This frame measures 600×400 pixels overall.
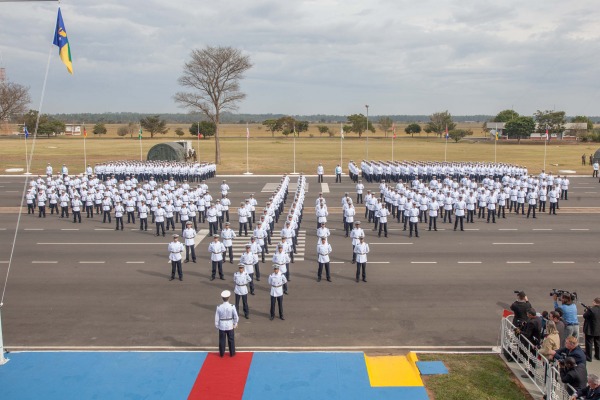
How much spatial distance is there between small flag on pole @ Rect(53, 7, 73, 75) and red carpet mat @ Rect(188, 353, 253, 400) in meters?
8.13

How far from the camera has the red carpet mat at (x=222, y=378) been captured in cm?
838

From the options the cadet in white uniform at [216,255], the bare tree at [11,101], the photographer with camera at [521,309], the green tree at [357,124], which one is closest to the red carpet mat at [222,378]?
the cadet in white uniform at [216,255]

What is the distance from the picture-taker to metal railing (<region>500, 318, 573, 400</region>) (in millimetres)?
7732

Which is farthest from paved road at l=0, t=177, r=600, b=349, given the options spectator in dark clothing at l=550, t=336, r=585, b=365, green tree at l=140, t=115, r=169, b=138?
green tree at l=140, t=115, r=169, b=138

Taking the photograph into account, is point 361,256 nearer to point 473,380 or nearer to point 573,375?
point 473,380

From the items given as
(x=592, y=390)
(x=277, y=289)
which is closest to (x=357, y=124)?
(x=277, y=289)

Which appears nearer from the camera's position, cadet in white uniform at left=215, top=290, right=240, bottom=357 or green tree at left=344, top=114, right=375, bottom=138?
cadet in white uniform at left=215, top=290, right=240, bottom=357

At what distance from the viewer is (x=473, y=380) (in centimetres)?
876

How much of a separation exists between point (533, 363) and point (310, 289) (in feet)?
20.4

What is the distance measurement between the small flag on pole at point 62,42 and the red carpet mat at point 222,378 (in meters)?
8.13

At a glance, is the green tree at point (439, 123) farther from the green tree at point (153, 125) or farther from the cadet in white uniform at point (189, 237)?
the cadet in white uniform at point (189, 237)

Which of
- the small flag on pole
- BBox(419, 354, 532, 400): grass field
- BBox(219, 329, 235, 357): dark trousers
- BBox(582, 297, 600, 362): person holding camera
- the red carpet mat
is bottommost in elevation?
the red carpet mat

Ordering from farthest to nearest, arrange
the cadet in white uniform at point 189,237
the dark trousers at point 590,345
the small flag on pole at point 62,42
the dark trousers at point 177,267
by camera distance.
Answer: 1. the cadet in white uniform at point 189,237
2. the dark trousers at point 177,267
3. the small flag on pole at point 62,42
4. the dark trousers at point 590,345

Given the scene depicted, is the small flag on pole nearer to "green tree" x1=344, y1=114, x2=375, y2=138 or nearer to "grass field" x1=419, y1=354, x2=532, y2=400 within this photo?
"grass field" x1=419, y1=354, x2=532, y2=400
